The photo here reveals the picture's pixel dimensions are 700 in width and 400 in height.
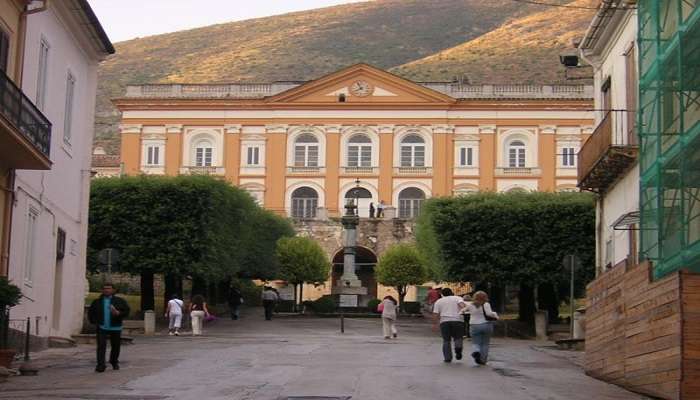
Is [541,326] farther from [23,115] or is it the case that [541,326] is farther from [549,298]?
[23,115]

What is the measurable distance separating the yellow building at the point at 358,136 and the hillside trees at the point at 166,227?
37.0 metres

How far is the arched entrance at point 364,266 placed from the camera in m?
77.8

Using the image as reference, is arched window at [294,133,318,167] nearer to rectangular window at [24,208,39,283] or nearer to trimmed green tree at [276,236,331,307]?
trimmed green tree at [276,236,331,307]

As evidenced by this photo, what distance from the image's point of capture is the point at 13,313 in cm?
2589

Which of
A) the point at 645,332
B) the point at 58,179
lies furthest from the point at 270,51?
the point at 645,332

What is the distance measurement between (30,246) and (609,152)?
12.3 m

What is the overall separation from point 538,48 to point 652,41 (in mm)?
126601

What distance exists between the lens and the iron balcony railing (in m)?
22.1

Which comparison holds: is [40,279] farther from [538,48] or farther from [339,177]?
[538,48]

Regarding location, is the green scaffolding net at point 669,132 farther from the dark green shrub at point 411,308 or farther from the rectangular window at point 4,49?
the dark green shrub at point 411,308

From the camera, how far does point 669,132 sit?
69.2 ft

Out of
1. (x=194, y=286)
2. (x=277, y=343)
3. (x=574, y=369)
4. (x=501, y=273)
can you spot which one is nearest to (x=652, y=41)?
(x=574, y=369)

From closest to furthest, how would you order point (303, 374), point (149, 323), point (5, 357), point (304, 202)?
point (5, 357)
point (303, 374)
point (149, 323)
point (304, 202)

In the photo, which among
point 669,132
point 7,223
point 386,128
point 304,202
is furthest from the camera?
point 386,128
